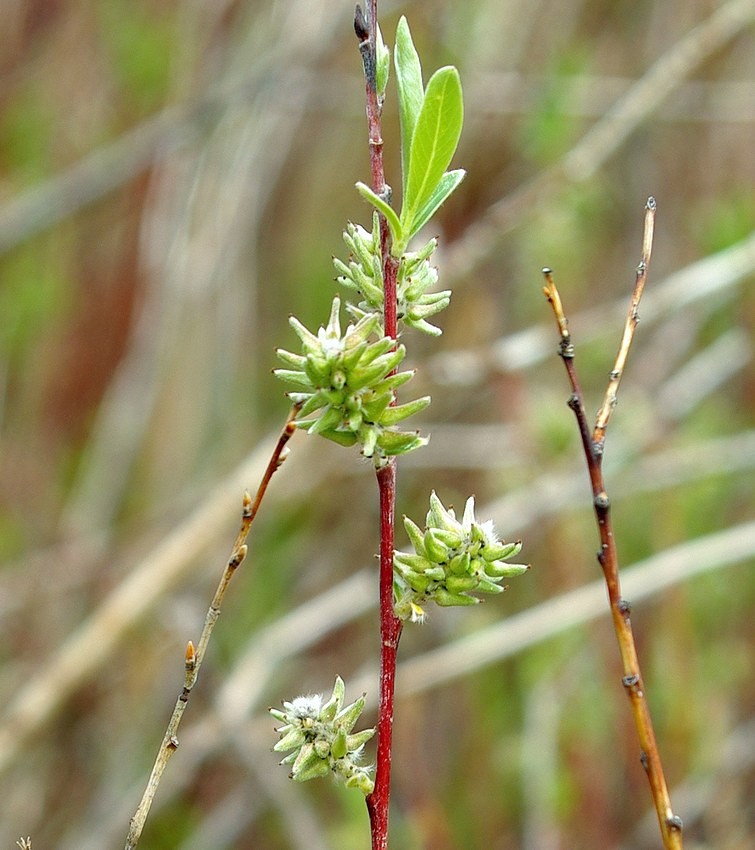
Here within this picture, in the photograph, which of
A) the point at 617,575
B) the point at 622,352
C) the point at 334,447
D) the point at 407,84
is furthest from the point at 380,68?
the point at 334,447

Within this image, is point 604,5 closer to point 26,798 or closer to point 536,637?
point 536,637

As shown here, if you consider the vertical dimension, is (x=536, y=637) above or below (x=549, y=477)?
below

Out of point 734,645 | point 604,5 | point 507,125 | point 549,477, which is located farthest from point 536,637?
point 604,5

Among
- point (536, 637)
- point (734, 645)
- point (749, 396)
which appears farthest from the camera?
point (749, 396)

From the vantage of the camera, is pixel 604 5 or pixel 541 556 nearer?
pixel 541 556

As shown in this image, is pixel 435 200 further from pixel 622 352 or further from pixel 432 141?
pixel 622 352

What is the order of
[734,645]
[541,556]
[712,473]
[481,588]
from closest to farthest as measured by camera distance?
[481,588] < [712,473] < [734,645] < [541,556]

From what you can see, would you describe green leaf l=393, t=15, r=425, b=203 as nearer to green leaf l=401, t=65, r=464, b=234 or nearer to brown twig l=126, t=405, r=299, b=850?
green leaf l=401, t=65, r=464, b=234
